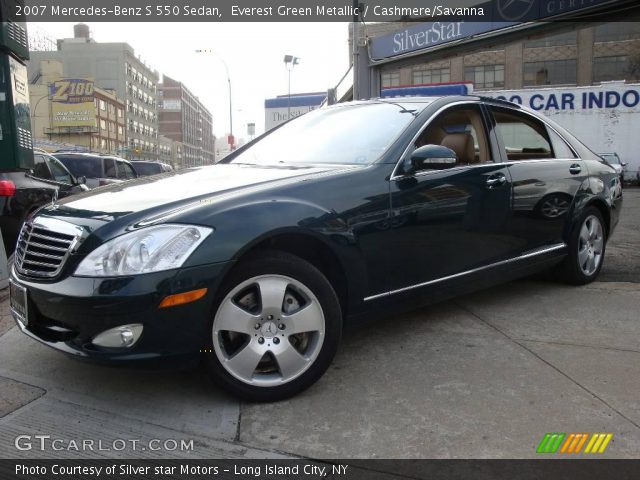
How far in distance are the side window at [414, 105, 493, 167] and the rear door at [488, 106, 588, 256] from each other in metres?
0.17

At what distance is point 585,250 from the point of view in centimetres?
484

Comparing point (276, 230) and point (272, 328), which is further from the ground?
point (276, 230)

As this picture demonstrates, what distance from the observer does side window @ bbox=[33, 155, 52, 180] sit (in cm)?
748

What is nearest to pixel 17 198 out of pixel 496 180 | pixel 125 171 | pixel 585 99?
pixel 496 180

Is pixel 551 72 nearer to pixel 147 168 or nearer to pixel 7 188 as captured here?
pixel 147 168

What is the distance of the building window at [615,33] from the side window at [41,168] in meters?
52.1

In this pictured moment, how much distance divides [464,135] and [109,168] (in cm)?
1039

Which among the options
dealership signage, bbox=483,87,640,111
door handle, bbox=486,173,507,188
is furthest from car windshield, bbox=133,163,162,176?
door handle, bbox=486,173,507,188

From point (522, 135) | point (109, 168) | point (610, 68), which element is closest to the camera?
point (522, 135)

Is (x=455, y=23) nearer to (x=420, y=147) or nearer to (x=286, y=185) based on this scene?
(x=420, y=147)

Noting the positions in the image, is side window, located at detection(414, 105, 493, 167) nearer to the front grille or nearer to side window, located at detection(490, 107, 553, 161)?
side window, located at detection(490, 107, 553, 161)

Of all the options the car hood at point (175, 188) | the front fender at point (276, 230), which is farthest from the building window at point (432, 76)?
the front fender at point (276, 230)

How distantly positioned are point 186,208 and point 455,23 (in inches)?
313

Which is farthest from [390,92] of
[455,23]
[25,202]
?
[25,202]
